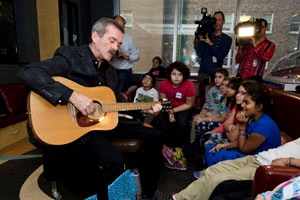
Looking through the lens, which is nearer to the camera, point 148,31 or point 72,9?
point 72,9

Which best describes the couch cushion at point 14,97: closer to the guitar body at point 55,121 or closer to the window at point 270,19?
the guitar body at point 55,121

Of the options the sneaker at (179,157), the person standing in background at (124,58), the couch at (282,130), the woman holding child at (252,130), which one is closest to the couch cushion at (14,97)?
the person standing in background at (124,58)

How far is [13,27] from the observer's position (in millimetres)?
3447

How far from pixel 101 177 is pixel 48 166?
1.68 ft

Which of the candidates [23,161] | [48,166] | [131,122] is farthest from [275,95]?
[23,161]

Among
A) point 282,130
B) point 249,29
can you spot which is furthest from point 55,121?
point 249,29

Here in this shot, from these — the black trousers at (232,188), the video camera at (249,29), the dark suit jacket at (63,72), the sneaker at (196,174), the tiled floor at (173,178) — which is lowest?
the tiled floor at (173,178)

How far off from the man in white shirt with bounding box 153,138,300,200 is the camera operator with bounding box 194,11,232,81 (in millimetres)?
1986

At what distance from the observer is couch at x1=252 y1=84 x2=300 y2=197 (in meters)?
1.15

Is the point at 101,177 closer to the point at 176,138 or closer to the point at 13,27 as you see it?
the point at 176,138

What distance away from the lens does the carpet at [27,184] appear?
6.24 feet

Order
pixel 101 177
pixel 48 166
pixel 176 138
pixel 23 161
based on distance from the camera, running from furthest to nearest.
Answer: pixel 176 138
pixel 23 161
pixel 48 166
pixel 101 177

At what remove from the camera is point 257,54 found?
2.85 metres

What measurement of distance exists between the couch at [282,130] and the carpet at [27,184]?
1358mm
